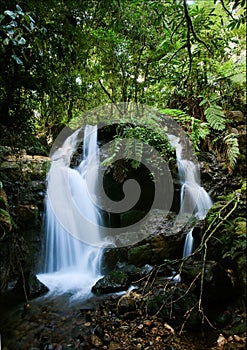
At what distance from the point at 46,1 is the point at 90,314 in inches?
151

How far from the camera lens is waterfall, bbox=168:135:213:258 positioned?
566 cm

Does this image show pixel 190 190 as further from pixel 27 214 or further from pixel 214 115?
pixel 27 214

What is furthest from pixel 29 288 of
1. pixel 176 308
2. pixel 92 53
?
pixel 92 53

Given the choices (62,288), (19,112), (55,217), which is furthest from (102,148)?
(19,112)

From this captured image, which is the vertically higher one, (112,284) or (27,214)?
(27,214)

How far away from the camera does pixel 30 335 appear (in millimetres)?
3062

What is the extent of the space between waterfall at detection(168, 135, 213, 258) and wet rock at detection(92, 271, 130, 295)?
7.07ft

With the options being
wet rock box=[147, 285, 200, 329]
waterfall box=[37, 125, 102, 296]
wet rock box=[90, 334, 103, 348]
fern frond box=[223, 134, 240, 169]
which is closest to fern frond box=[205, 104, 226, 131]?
fern frond box=[223, 134, 240, 169]

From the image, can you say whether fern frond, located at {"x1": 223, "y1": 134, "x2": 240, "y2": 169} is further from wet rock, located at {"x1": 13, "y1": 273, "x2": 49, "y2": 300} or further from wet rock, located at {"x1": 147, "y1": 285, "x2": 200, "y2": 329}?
wet rock, located at {"x1": 13, "y1": 273, "x2": 49, "y2": 300}

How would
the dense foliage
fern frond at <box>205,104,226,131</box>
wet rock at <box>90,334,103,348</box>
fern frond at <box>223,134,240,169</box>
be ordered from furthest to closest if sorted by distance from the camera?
1. fern frond at <box>223,134,240,169</box>
2. fern frond at <box>205,104,226,131</box>
3. wet rock at <box>90,334,103,348</box>
4. the dense foliage

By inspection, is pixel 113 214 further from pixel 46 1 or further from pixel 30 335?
pixel 46 1

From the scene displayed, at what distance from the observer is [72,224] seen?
20.8 feet

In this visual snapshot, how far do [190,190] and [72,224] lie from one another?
314cm

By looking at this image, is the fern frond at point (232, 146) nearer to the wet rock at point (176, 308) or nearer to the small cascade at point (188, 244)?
the small cascade at point (188, 244)
